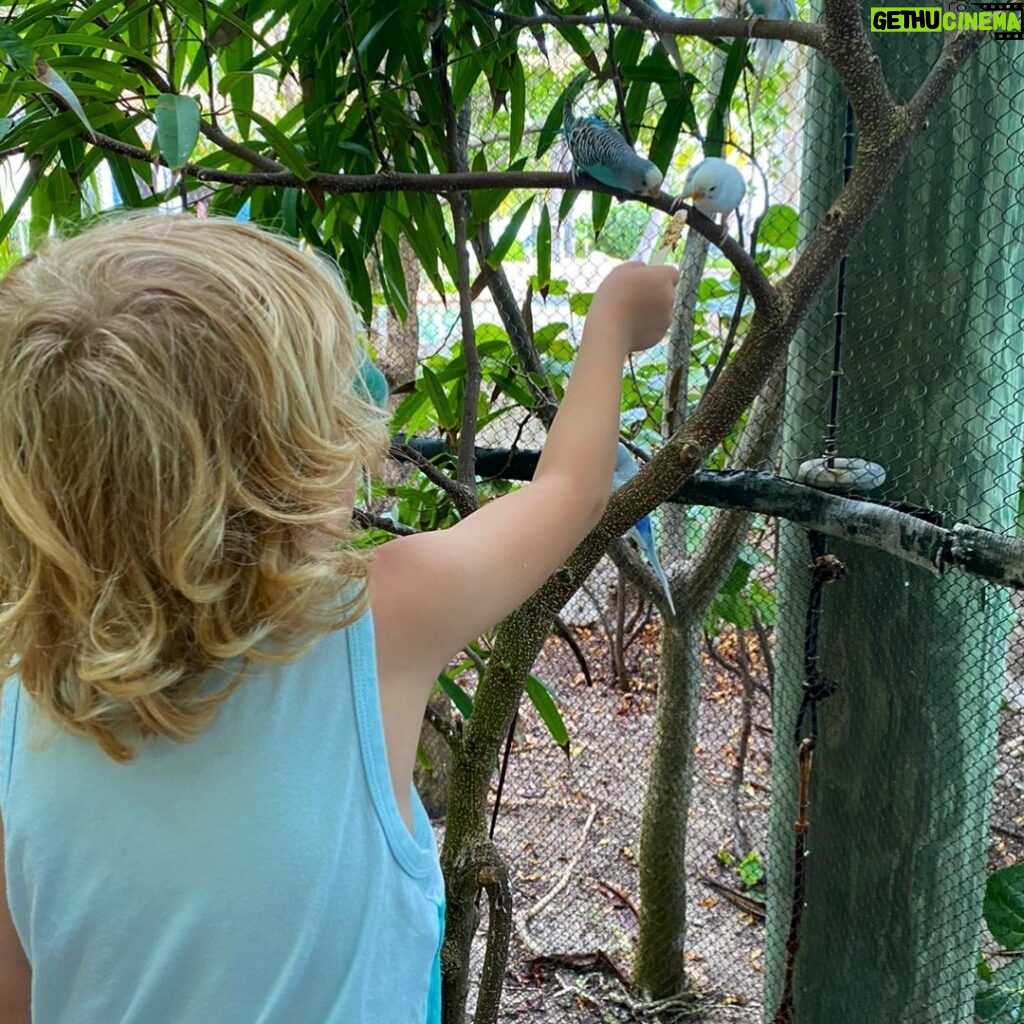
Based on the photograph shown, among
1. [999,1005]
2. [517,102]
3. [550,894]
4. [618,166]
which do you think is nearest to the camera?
[618,166]

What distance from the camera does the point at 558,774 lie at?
2.02 metres

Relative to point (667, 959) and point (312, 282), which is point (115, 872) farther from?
point (667, 959)

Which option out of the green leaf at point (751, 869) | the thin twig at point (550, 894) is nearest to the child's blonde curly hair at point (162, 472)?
the thin twig at point (550, 894)

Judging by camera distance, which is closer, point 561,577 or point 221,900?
→ point 221,900

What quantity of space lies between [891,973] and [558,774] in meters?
1.06

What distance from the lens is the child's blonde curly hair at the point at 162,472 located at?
39 centimetres

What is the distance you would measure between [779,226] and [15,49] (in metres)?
1.16

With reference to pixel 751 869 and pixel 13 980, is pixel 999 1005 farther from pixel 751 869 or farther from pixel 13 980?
pixel 13 980

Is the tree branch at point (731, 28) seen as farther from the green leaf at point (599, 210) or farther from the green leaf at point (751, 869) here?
the green leaf at point (751, 869)

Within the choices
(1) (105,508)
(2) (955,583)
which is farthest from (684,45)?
(1) (105,508)

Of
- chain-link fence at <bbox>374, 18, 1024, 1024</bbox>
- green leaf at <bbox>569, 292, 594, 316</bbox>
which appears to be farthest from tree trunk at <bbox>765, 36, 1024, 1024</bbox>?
green leaf at <bbox>569, 292, 594, 316</bbox>

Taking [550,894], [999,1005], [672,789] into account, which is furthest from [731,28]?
[550,894]

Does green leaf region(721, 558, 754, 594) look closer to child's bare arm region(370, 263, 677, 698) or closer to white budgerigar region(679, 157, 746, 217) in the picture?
white budgerigar region(679, 157, 746, 217)

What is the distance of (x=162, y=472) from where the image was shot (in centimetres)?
39
